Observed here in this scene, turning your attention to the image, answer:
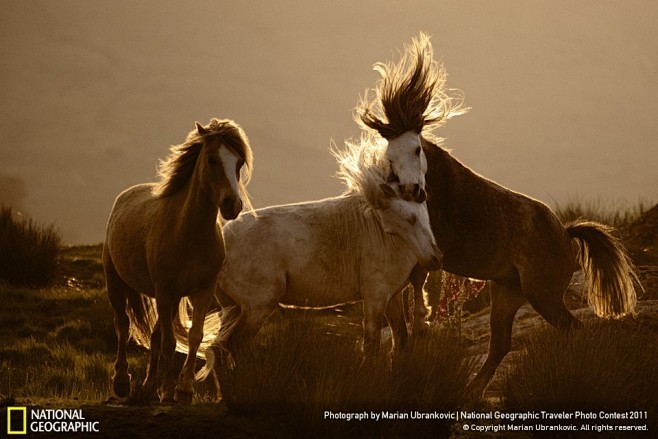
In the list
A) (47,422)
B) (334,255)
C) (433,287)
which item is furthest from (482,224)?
(433,287)

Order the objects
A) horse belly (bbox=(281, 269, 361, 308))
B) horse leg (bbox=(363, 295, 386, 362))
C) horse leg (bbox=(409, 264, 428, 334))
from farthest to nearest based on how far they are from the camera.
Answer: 1. horse leg (bbox=(409, 264, 428, 334))
2. horse belly (bbox=(281, 269, 361, 308))
3. horse leg (bbox=(363, 295, 386, 362))

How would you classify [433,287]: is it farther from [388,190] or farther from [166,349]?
[166,349]

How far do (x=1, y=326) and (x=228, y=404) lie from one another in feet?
24.7

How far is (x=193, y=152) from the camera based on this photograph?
608cm

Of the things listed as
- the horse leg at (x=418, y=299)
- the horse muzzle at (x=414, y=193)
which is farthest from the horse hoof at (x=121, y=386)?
the horse muzzle at (x=414, y=193)

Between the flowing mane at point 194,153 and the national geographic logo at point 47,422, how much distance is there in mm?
1655

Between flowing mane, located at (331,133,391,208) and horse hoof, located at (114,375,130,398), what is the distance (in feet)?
7.38

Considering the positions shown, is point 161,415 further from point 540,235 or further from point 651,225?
point 651,225

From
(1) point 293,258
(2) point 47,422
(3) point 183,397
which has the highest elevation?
(1) point 293,258

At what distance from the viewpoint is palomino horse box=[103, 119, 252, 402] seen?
18.7 feet

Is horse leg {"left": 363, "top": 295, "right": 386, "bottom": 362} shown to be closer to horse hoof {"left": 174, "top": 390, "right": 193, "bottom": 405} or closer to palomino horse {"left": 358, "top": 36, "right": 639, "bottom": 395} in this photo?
palomino horse {"left": 358, "top": 36, "right": 639, "bottom": 395}

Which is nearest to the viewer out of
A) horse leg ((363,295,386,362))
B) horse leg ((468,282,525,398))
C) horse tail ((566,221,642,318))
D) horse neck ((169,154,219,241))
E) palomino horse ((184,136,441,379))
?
horse neck ((169,154,219,241))

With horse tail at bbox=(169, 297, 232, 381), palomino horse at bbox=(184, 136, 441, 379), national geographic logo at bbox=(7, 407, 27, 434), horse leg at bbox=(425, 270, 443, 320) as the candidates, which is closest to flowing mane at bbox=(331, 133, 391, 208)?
palomino horse at bbox=(184, 136, 441, 379)

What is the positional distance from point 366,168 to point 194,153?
1312 mm
